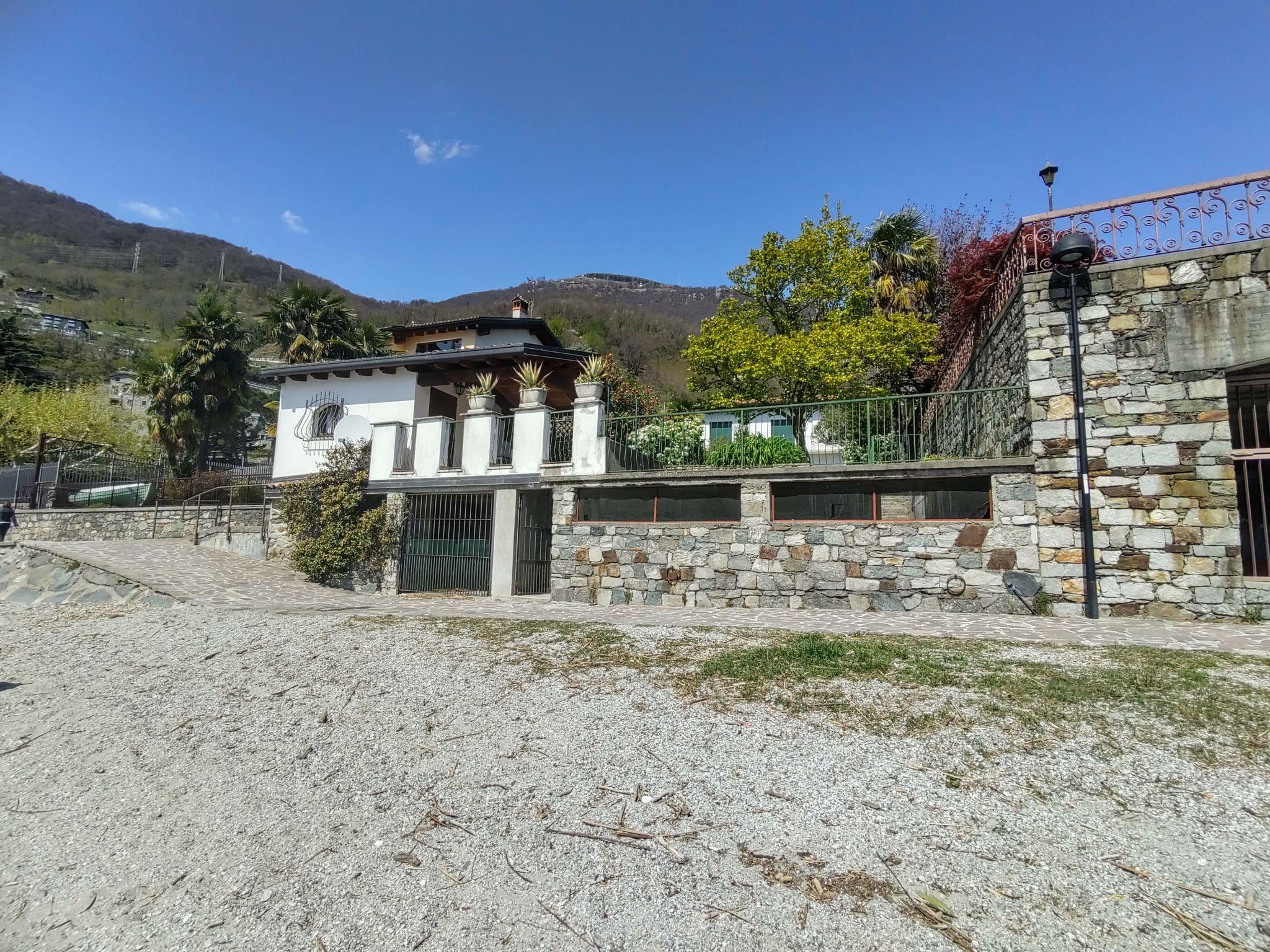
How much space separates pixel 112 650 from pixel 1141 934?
9.72 meters

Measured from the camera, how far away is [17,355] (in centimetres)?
3472

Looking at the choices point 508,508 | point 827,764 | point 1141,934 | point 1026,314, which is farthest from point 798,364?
point 1141,934

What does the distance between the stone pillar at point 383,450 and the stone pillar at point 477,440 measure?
6.50ft

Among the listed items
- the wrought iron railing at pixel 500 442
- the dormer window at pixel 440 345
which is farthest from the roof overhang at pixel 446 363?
the dormer window at pixel 440 345

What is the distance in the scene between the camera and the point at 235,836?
3182mm

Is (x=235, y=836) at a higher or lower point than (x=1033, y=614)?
lower

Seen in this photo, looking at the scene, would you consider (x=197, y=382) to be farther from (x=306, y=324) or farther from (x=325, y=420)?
(x=325, y=420)

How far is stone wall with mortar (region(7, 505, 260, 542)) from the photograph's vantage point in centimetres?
1747

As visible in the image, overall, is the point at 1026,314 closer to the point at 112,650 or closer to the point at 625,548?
the point at 625,548

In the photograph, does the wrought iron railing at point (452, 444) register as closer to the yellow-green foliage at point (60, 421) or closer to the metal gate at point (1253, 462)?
the metal gate at point (1253, 462)

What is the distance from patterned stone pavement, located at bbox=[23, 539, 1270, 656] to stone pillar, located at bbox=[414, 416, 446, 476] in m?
2.90

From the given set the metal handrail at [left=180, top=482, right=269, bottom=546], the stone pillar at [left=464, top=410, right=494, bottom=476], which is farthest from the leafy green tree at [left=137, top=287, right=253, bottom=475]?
the stone pillar at [left=464, top=410, right=494, bottom=476]

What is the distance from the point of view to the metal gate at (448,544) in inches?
523

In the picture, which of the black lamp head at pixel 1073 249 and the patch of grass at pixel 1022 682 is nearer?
the patch of grass at pixel 1022 682
